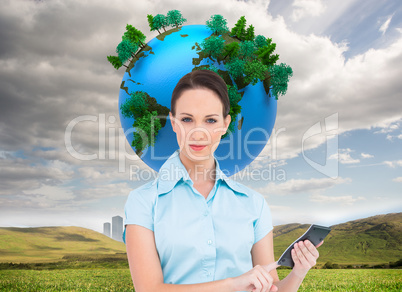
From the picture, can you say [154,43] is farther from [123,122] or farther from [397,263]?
[397,263]

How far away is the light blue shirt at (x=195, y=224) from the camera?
251 centimetres

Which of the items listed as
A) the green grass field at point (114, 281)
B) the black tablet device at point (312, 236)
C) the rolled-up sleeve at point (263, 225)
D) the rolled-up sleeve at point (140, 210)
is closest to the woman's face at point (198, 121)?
the rolled-up sleeve at point (140, 210)

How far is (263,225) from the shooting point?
288cm

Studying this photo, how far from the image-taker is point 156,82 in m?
5.06

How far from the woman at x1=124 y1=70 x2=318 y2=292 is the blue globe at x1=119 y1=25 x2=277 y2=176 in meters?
2.04

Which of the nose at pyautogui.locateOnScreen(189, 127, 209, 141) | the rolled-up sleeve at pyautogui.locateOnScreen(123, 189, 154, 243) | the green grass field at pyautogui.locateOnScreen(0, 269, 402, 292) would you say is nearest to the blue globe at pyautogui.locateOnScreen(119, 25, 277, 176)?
the nose at pyautogui.locateOnScreen(189, 127, 209, 141)

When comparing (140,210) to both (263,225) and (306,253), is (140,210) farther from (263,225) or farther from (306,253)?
(306,253)

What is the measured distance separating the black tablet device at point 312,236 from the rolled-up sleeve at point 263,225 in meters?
0.31

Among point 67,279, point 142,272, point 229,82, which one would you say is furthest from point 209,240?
point 67,279

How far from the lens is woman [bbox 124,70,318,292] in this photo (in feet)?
7.98

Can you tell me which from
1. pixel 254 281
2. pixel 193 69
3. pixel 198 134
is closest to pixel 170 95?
pixel 193 69

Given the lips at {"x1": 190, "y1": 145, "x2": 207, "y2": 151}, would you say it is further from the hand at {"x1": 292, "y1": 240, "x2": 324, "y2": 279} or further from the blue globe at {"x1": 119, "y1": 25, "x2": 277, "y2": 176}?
the blue globe at {"x1": 119, "y1": 25, "x2": 277, "y2": 176}

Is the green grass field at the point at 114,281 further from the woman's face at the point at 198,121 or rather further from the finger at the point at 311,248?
the woman's face at the point at 198,121

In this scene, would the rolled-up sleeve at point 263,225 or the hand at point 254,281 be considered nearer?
the hand at point 254,281
